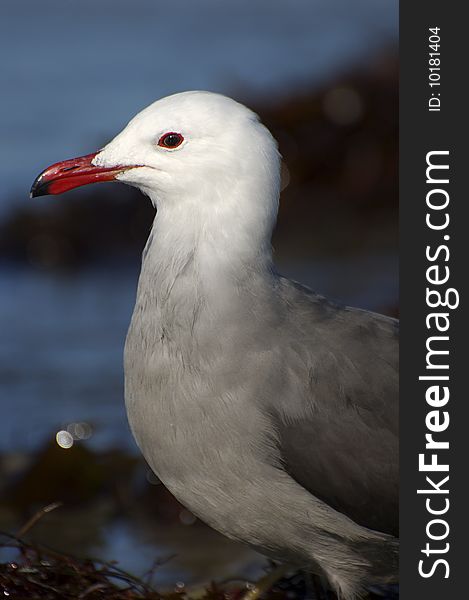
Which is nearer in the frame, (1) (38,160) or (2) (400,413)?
(2) (400,413)

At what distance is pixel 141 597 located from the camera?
539cm

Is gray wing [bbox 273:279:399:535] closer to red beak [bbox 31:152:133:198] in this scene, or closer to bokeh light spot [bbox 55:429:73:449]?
red beak [bbox 31:152:133:198]

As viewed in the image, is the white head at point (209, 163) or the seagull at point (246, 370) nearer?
the seagull at point (246, 370)

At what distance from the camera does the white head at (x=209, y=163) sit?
498 cm

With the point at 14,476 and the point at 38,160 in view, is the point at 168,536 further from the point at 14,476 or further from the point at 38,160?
the point at 38,160

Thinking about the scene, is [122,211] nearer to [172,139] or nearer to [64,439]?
[64,439]

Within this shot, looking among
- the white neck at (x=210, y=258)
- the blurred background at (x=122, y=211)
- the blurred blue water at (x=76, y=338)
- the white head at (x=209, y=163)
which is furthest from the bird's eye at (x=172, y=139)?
the blurred blue water at (x=76, y=338)

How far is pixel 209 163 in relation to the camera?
4.98 m

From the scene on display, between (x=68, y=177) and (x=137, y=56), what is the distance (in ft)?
40.9

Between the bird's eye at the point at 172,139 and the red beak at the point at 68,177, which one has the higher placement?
the bird's eye at the point at 172,139

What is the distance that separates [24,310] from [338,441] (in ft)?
20.7

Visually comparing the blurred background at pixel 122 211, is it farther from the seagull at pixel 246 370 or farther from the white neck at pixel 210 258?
the white neck at pixel 210 258

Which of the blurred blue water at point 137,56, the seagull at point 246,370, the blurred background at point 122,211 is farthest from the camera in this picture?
the blurred blue water at point 137,56

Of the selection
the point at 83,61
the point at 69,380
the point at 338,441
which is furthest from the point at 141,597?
the point at 83,61
